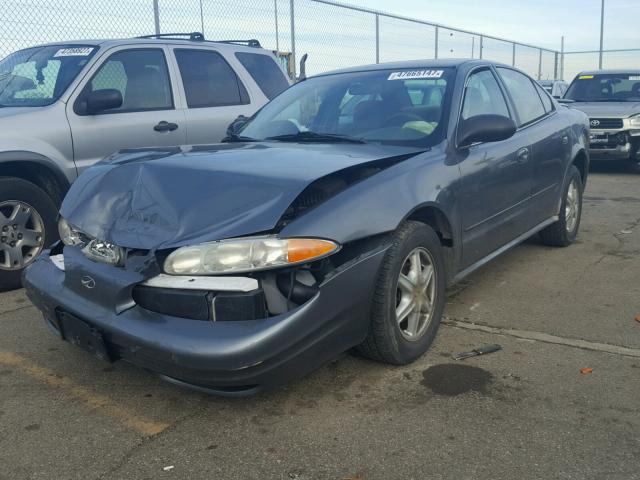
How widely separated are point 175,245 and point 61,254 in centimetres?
106

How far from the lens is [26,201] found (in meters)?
4.81

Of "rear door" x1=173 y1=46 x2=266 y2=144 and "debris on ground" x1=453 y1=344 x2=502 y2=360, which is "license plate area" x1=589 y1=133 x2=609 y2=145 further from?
"debris on ground" x1=453 y1=344 x2=502 y2=360

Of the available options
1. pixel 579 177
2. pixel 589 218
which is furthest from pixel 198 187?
pixel 589 218

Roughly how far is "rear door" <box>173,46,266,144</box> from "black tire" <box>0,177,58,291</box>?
140 centimetres

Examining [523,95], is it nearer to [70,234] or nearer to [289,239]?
[289,239]

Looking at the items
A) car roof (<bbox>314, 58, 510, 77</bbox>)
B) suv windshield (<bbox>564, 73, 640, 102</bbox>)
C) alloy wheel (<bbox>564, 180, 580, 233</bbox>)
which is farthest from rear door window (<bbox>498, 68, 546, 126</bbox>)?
suv windshield (<bbox>564, 73, 640, 102</bbox>)

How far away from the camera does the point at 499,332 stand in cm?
390

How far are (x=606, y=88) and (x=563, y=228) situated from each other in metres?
7.23

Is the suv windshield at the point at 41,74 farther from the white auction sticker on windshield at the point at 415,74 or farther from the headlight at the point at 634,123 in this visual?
the headlight at the point at 634,123

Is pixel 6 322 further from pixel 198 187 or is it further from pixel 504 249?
pixel 504 249

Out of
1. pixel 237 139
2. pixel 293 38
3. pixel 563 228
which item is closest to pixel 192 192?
pixel 237 139

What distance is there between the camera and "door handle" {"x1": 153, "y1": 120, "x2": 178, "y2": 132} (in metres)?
5.52

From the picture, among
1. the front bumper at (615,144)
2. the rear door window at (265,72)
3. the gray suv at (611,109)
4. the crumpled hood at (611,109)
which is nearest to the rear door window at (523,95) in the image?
the rear door window at (265,72)

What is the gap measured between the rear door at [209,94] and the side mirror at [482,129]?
2785 mm
